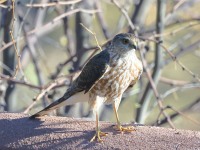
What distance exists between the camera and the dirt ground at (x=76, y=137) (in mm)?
3816

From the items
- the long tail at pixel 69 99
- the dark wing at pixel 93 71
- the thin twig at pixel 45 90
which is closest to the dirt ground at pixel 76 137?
the long tail at pixel 69 99

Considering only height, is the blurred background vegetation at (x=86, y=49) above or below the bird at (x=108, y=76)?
above

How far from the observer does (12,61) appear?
6.27 meters

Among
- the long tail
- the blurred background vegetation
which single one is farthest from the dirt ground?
the blurred background vegetation

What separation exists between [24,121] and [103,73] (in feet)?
2.61

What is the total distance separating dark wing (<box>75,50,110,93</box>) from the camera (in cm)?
473

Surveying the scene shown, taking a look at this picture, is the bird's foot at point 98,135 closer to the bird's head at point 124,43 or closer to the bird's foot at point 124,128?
the bird's foot at point 124,128

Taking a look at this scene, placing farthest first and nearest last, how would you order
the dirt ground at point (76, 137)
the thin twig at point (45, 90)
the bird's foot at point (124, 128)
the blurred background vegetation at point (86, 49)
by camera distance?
1. the blurred background vegetation at point (86, 49)
2. the thin twig at point (45, 90)
3. the bird's foot at point (124, 128)
4. the dirt ground at point (76, 137)

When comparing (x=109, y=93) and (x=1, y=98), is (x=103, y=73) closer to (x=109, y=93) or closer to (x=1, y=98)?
(x=109, y=93)

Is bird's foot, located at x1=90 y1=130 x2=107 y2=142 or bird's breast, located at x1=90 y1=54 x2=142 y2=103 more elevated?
bird's breast, located at x1=90 y1=54 x2=142 y2=103

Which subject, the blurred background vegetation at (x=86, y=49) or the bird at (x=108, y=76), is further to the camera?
the blurred background vegetation at (x=86, y=49)

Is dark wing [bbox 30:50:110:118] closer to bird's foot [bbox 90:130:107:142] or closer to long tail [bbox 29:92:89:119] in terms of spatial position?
long tail [bbox 29:92:89:119]

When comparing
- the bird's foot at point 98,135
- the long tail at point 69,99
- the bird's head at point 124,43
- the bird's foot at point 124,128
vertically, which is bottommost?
the bird's foot at point 98,135

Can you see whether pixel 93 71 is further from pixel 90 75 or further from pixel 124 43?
pixel 124 43
